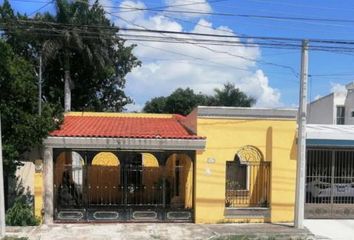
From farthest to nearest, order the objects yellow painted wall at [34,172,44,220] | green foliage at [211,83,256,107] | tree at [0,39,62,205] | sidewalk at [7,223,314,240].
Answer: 1. green foliage at [211,83,256,107]
2. yellow painted wall at [34,172,44,220]
3. tree at [0,39,62,205]
4. sidewalk at [7,223,314,240]

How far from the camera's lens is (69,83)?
31719 mm

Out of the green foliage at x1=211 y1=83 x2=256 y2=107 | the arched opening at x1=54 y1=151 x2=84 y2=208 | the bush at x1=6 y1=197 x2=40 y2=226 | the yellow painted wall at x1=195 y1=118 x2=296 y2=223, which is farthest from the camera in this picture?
the green foliage at x1=211 y1=83 x2=256 y2=107

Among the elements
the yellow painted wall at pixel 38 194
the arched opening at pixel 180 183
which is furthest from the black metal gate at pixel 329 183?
the yellow painted wall at pixel 38 194

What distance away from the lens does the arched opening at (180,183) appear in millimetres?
18578

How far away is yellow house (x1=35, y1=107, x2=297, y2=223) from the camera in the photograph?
16.4 meters

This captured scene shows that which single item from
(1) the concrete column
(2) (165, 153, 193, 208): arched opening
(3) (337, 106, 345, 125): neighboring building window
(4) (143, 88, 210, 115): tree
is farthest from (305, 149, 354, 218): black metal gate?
(4) (143, 88, 210, 115): tree

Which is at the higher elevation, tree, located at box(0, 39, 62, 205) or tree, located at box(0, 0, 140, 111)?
tree, located at box(0, 0, 140, 111)

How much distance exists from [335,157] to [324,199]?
4.78ft

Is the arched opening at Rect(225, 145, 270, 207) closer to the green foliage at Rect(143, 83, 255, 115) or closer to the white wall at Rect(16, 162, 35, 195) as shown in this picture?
the white wall at Rect(16, 162, 35, 195)

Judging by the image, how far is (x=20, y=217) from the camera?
15867 mm

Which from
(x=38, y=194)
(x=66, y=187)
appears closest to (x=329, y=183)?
(x=66, y=187)

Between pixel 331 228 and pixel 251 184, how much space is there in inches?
114

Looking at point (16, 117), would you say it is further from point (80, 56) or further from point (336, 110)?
point (336, 110)

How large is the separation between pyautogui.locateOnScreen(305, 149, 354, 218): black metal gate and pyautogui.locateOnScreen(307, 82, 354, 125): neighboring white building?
2346cm
